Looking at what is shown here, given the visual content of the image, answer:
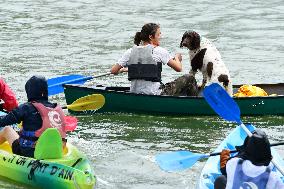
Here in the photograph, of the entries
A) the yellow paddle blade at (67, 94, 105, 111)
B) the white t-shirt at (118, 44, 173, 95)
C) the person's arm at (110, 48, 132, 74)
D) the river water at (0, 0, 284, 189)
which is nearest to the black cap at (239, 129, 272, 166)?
the river water at (0, 0, 284, 189)

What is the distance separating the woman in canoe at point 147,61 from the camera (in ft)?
34.3

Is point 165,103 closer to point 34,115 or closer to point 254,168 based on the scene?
point 34,115

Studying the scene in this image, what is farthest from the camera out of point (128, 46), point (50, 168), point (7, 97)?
point (128, 46)

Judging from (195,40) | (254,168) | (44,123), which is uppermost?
(254,168)

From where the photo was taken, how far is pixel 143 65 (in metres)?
10.6

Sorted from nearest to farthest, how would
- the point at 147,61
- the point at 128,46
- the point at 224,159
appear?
1. the point at 224,159
2. the point at 147,61
3. the point at 128,46

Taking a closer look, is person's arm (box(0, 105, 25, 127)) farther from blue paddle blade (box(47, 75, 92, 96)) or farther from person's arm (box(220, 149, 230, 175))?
blue paddle blade (box(47, 75, 92, 96))

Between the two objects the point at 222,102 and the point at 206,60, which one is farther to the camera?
the point at 206,60

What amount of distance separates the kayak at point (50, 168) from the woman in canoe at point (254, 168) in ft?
5.66

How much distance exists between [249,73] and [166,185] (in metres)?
6.89

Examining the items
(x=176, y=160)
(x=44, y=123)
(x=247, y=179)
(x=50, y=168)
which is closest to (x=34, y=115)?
(x=44, y=123)

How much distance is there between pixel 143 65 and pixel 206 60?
0.83 m

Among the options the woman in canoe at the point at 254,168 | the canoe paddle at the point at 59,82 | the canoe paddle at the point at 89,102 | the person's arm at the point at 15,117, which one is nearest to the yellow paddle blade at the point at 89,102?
the canoe paddle at the point at 89,102

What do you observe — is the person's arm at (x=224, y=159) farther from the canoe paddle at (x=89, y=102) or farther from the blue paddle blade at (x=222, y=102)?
the canoe paddle at (x=89, y=102)
